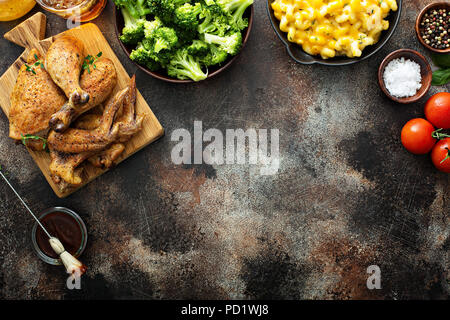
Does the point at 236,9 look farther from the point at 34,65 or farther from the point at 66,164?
the point at 66,164

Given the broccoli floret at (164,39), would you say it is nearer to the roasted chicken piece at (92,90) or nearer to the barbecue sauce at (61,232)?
the roasted chicken piece at (92,90)

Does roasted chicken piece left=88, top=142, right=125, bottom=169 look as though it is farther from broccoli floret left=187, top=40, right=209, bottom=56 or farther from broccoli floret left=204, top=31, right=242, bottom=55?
broccoli floret left=204, top=31, right=242, bottom=55

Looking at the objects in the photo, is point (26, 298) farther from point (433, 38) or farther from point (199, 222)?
point (433, 38)

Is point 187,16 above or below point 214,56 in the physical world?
above

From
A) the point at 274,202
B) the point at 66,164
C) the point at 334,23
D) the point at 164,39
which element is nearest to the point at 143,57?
the point at 164,39

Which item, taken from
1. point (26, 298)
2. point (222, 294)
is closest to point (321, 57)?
point (222, 294)

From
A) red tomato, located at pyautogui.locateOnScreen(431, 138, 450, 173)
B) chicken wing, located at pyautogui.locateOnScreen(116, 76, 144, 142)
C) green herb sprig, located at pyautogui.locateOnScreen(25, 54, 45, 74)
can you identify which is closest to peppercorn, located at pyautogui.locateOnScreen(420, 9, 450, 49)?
red tomato, located at pyautogui.locateOnScreen(431, 138, 450, 173)
